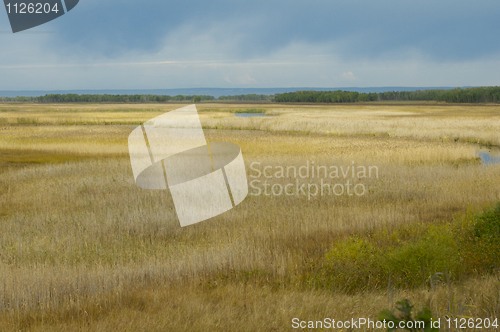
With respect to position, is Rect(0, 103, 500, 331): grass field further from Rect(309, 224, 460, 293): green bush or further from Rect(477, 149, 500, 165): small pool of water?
Rect(477, 149, 500, 165): small pool of water

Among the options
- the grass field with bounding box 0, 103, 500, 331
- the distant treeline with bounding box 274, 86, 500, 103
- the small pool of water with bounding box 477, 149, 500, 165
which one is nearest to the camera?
the grass field with bounding box 0, 103, 500, 331

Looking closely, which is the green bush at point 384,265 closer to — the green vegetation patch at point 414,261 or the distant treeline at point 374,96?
the green vegetation patch at point 414,261

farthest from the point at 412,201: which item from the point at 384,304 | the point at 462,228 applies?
the point at 384,304

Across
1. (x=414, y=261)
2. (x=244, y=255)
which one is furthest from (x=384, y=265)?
(x=244, y=255)

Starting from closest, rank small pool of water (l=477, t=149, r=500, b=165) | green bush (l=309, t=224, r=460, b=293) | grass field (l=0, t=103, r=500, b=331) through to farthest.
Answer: grass field (l=0, t=103, r=500, b=331) → green bush (l=309, t=224, r=460, b=293) → small pool of water (l=477, t=149, r=500, b=165)

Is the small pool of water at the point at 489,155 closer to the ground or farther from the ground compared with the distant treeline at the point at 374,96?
closer to the ground

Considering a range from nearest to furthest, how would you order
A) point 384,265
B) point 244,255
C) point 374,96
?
point 384,265
point 244,255
point 374,96

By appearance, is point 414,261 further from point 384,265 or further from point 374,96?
point 374,96

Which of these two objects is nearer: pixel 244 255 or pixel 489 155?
pixel 244 255

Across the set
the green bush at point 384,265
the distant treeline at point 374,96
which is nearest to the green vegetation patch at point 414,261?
the green bush at point 384,265

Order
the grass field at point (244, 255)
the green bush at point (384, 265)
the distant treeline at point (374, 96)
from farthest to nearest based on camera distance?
the distant treeline at point (374, 96), the green bush at point (384, 265), the grass field at point (244, 255)

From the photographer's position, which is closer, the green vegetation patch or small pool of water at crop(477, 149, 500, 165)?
the green vegetation patch

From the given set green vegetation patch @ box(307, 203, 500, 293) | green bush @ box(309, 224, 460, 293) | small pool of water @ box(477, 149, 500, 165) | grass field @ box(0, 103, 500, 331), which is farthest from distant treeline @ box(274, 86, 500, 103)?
green bush @ box(309, 224, 460, 293)

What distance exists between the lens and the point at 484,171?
60.8 feet
